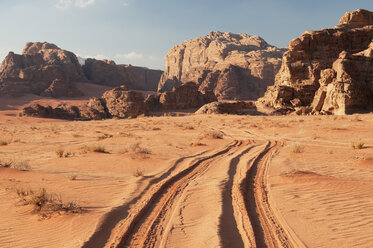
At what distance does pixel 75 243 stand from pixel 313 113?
1002 inches

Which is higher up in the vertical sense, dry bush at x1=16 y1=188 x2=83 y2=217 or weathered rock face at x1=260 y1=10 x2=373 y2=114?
weathered rock face at x1=260 y1=10 x2=373 y2=114

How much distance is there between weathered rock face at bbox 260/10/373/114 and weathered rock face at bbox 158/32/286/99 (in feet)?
Result: 89.3

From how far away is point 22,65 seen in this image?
59156mm

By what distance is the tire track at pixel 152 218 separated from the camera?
147 inches

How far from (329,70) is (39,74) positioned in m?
52.7

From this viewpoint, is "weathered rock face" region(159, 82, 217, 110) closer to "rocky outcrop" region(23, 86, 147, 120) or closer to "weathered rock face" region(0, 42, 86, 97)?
"rocky outcrop" region(23, 86, 147, 120)

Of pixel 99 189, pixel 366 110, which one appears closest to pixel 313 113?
pixel 366 110

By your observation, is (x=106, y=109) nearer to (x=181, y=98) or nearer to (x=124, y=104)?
(x=124, y=104)

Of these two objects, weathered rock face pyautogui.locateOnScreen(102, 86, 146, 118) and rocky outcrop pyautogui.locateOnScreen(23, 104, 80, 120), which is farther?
rocky outcrop pyautogui.locateOnScreen(23, 104, 80, 120)

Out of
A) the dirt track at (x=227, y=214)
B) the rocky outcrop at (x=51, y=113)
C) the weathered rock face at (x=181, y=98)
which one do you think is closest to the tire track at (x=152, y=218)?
the dirt track at (x=227, y=214)

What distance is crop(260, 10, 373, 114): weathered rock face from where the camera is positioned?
79.6ft

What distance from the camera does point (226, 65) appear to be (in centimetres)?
6631

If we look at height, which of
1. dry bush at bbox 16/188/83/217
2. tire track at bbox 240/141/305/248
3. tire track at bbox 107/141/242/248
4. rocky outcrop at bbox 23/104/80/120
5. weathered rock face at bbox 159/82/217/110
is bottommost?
tire track at bbox 107/141/242/248

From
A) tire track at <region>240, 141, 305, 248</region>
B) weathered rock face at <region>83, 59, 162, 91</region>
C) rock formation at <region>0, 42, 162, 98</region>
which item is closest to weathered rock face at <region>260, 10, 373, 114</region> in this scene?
tire track at <region>240, 141, 305, 248</region>
